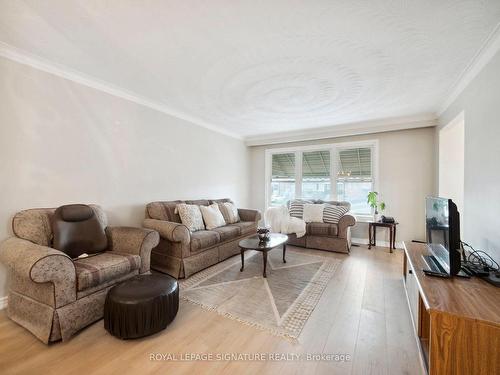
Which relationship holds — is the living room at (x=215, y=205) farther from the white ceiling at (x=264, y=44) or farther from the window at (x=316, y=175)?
the window at (x=316, y=175)

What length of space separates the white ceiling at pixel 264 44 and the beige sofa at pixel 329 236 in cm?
209

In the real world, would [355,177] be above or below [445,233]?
above

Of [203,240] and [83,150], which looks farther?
[203,240]

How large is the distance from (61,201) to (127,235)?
35.0 inches

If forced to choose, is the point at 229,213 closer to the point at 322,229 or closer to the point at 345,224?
the point at 322,229

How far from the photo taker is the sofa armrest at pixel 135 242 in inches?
91.1

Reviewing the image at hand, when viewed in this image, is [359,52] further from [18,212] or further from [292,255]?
[18,212]

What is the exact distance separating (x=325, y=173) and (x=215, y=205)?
8.92 feet

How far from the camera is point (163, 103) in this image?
352 cm

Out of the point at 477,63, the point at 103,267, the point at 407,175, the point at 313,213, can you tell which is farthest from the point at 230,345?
the point at 407,175

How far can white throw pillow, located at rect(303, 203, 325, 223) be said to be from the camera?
168 inches

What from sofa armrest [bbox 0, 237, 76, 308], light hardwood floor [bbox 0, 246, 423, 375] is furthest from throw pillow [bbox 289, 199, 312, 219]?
sofa armrest [bbox 0, 237, 76, 308]

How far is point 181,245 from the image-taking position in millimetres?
2799

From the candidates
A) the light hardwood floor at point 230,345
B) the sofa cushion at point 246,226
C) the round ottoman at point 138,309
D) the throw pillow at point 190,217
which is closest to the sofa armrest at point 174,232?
the throw pillow at point 190,217
